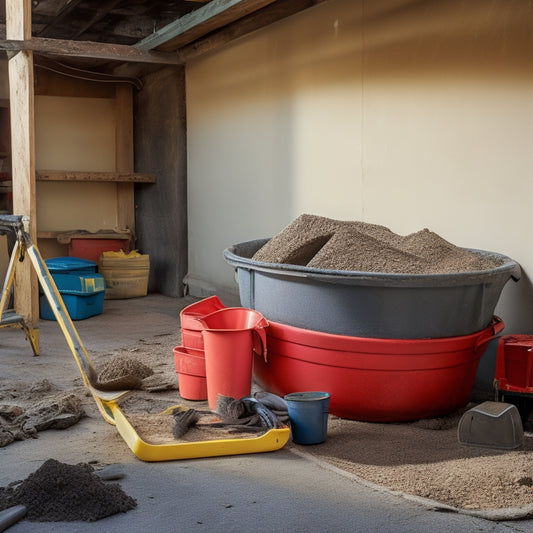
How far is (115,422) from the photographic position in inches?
137

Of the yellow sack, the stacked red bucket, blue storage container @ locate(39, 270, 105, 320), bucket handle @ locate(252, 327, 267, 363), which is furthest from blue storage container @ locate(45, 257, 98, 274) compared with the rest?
bucket handle @ locate(252, 327, 267, 363)

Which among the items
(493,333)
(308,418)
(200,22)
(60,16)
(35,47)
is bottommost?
(308,418)

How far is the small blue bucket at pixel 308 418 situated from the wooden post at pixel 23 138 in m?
3.14

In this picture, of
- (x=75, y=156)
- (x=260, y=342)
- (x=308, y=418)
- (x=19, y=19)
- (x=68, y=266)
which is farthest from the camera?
(x=75, y=156)

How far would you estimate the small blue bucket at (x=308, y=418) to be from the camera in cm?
342

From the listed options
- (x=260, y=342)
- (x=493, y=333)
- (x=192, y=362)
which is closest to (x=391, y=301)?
(x=493, y=333)

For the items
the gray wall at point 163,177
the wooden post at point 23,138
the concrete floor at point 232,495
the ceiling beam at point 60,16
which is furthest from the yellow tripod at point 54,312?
the ceiling beam at point 60,16

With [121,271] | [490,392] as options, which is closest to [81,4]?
[121,271]

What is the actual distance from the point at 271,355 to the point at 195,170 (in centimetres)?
419

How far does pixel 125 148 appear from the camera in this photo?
9.00m

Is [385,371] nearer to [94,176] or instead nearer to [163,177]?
[163,177]

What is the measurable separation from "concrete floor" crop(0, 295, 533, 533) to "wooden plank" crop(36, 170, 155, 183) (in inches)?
187

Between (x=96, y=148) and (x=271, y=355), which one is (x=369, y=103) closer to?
(x=271, y=355)

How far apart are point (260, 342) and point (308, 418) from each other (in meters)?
0.68
